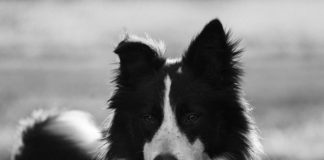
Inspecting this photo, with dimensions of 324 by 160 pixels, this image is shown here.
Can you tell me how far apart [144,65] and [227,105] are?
84 centimetres

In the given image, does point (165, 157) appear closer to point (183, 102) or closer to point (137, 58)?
point (183, 102)

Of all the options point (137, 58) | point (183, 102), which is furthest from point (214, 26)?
point (137, 58)

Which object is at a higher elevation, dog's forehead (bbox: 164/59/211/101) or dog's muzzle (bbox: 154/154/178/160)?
dog's forehead (bbox: 164/59/211/101)

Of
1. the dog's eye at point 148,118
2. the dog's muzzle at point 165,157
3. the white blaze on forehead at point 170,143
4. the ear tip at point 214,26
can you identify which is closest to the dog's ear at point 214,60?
the ear tip at point 214,26

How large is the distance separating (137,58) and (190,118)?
843 mm

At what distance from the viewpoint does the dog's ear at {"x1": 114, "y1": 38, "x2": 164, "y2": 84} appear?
7.53m

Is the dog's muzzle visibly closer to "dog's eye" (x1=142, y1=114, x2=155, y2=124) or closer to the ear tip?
"dog's eye" (x1=142, y1=114, x2=155, y2=124)

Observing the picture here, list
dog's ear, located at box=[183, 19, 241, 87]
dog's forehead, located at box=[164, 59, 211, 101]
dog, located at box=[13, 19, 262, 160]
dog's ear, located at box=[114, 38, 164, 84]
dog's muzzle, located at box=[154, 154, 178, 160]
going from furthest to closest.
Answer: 1. dog's ear, located at box=[114, 38, 164, 84]
2. dog's ear, located at box=[183, 19, 241, 87]
3. dog's forehead, located at box=[164, 59, 211, 101]
4. dog, located at box=[13, 19, 262, 160]
5. dog's muzzle, located at box=[154, 154, 178, 160]

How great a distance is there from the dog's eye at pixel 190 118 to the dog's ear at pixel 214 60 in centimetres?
45

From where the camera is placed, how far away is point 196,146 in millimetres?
7090

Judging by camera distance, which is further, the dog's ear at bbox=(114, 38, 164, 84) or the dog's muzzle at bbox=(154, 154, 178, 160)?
the dog's ear at bbox=(114, 38, 164, 84)

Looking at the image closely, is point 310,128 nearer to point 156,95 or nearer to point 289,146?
point 289,146

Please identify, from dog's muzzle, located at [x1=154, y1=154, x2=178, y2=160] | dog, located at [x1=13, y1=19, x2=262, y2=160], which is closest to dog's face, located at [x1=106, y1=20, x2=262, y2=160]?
dog, located at [x1=13, y1=19, x2=262, y2=160]

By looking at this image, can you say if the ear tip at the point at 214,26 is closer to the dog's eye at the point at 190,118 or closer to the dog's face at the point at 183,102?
the dog's face at the point at 183,102
